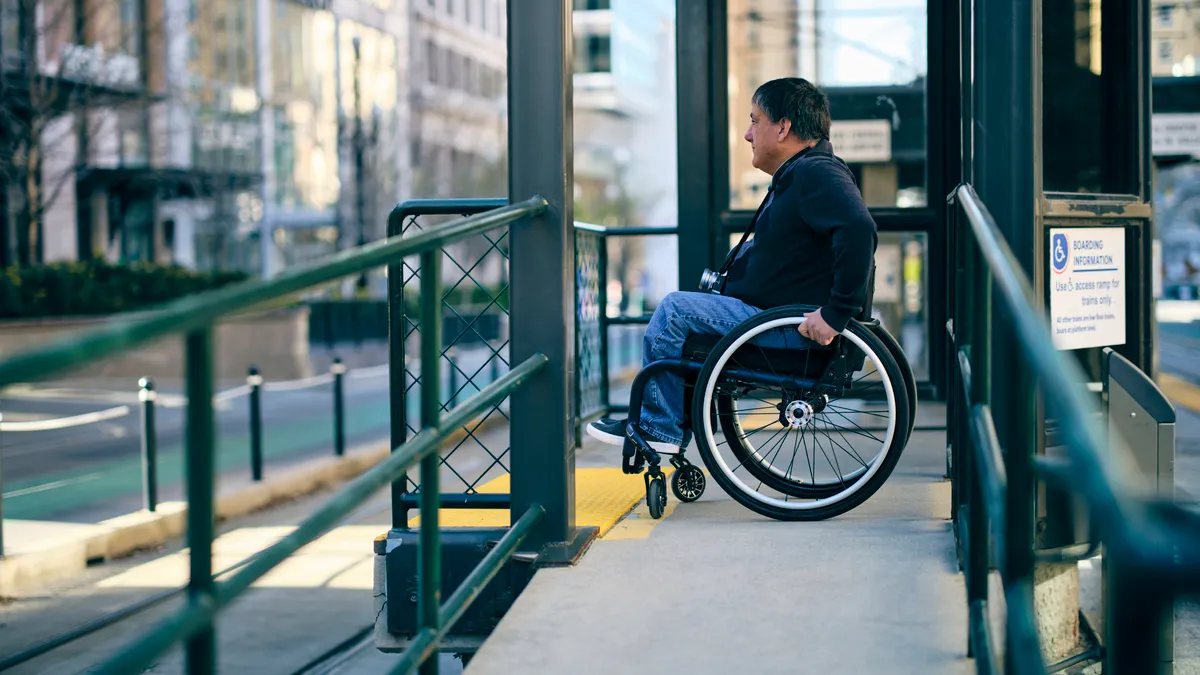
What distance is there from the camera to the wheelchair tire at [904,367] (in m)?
4.55

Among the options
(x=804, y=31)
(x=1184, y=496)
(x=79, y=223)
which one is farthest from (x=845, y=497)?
(x=79, y=223)

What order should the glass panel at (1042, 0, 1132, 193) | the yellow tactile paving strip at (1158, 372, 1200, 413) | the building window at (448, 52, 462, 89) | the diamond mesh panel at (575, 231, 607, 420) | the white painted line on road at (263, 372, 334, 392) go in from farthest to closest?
1. the building window at (448, 52, 462, 89)
2. the white painted line on road at (263, 372, 334, 392)
3. the yellow tactile paving strip at (1158, 372, 1200, 413)
4. the diamond mesh panel at (575, 231, 607, 420)
5. the glass panel at (1042, 0, 1132, 193)

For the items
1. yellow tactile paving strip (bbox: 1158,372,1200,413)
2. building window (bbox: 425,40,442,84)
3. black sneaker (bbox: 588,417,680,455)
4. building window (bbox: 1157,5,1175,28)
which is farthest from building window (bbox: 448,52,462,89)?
black sneaker (bbox: 588,417,680,455)

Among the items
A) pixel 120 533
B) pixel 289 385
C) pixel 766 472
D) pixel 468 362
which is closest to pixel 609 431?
pixel 766 472

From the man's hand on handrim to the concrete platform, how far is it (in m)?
0.65

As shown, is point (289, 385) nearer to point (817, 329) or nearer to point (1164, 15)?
point (1164, 15)

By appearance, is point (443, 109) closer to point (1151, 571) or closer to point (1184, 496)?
point (1184, 496)

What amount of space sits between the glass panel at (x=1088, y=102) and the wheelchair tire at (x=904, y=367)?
5.83 ft

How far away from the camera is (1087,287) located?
5.27 metres

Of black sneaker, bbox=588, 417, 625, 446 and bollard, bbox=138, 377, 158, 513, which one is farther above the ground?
black sneaker, bbox=588, 417, 625, 446

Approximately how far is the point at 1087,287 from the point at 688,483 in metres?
1.69

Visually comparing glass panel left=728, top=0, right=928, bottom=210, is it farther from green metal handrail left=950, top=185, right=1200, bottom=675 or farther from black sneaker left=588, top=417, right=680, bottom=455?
green metal handrail left=950, top=185, right=1200, bottom=675

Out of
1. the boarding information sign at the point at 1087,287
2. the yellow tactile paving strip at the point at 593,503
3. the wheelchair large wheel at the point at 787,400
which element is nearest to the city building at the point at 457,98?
the yellow tactile paving strip at the point at 593,503

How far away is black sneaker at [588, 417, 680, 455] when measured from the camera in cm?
483
